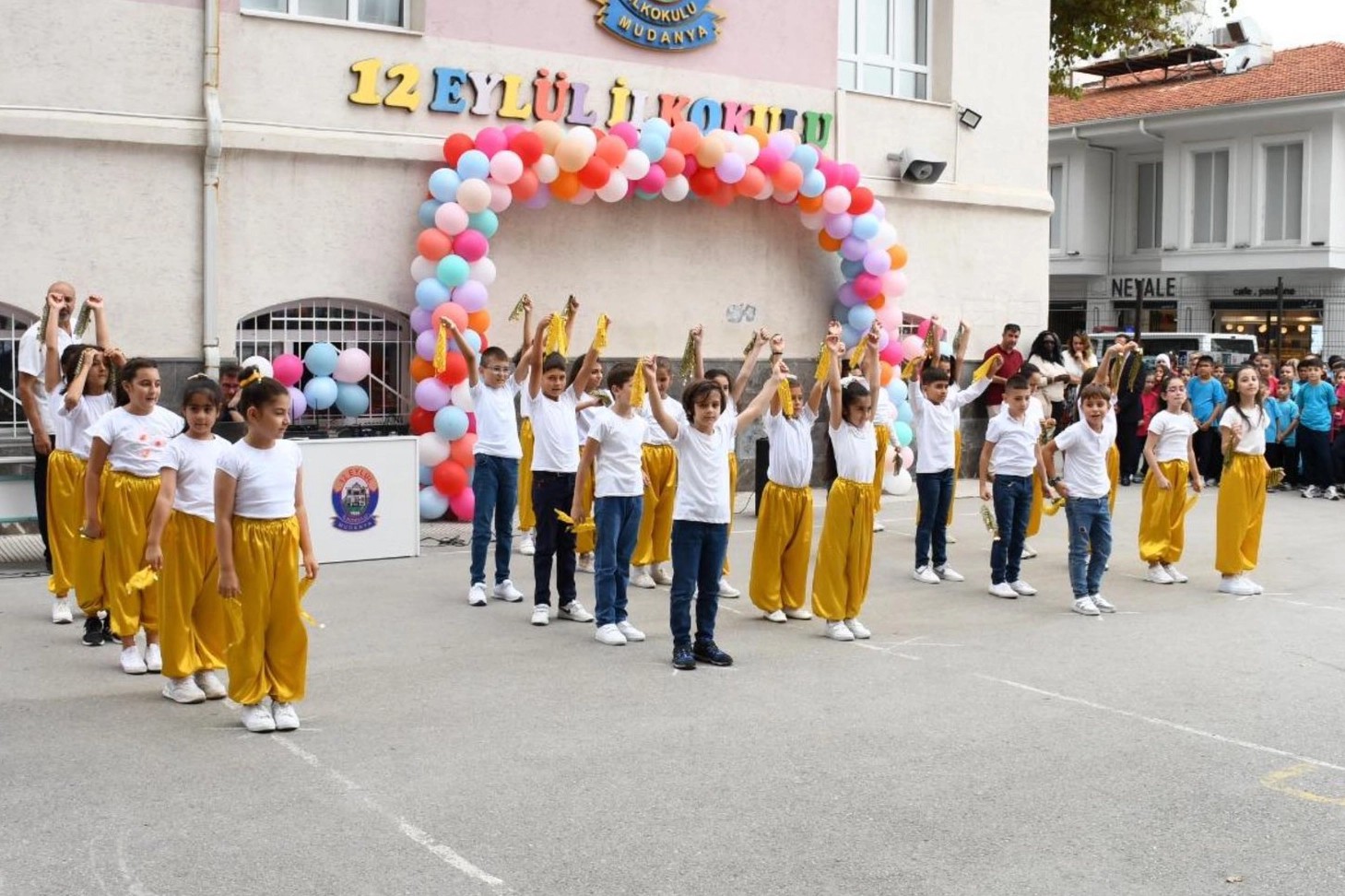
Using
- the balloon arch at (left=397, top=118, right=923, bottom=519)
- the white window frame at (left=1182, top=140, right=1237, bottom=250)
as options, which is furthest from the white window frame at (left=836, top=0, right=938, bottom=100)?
the white window frame at (left=1182, top=140, right=1237, bottom=250)

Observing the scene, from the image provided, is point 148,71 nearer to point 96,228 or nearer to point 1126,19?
point 96,228

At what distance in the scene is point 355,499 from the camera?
12148 mm

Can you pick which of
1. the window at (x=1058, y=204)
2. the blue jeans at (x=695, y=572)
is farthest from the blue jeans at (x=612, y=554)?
the window at (x=1058, y=204)

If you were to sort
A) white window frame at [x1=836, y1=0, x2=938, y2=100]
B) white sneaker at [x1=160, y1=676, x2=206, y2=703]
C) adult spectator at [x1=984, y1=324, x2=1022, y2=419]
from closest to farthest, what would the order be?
white sneaker at [x1=160, y1=676, x2=206, y2=703] → adult spectator at [x1=984, y1=324, x2=1022, y2=419] → white window frame at [x1=836, y1=0, x2=938, y2=100]

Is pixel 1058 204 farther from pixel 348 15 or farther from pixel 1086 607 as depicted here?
pixel 1086 607

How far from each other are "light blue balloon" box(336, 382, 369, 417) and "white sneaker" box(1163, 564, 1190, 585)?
7189 millimetres

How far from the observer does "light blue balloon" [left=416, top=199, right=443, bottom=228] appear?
14.0 metres

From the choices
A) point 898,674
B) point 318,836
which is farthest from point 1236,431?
point 318,836

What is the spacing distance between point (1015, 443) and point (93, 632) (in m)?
6.52

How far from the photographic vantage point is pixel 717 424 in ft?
28.8

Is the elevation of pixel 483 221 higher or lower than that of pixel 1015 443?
higher

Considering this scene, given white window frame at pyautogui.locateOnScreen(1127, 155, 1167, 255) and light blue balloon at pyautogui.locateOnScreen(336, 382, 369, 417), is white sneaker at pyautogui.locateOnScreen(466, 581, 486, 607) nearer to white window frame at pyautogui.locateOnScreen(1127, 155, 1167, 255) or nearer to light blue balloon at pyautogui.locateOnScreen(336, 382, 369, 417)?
light blue balloon at pyautogui.locateOnScreen(336, 382, 369, 417)

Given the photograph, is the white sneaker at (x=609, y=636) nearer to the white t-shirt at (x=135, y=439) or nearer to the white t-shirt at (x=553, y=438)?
the white t-shirt at (x=553, y=438)

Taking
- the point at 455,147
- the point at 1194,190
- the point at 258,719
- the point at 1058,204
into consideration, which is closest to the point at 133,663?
the point at 258,719
